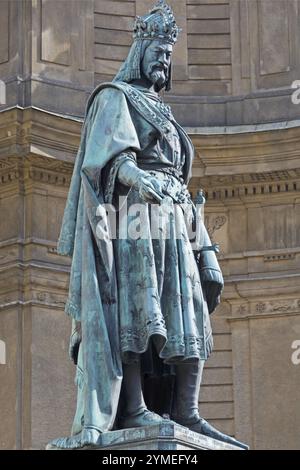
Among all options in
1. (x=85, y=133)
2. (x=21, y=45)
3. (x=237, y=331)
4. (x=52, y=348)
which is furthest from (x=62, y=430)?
(x=85, y=133)

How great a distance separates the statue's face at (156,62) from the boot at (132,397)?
4.65 feet

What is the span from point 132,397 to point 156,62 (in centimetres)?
162

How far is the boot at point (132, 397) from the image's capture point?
7461mm

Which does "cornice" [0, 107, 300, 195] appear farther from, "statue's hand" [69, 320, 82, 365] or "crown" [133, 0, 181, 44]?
"statue's hand" [69, 320, 82, 365]

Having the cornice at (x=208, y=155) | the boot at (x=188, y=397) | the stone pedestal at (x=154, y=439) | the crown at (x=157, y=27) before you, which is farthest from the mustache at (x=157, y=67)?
the cornice at (x=208, y=155)

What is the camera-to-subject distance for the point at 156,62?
8109mm

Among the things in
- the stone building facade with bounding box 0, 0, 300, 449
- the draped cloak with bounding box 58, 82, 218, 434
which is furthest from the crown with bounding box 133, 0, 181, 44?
the stone building facade with bounding box 0, 0, 300, 449

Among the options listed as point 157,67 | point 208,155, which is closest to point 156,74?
point 157,67

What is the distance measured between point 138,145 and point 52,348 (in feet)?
29.7

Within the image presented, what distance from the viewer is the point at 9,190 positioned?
57.0ft
